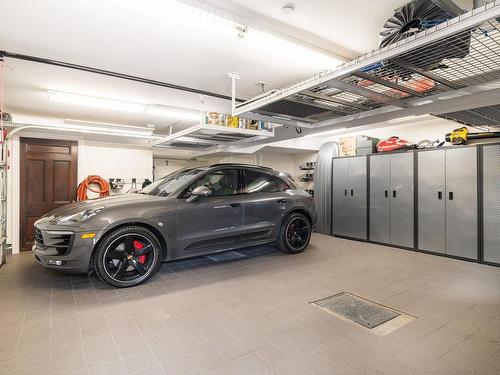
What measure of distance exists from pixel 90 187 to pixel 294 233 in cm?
460

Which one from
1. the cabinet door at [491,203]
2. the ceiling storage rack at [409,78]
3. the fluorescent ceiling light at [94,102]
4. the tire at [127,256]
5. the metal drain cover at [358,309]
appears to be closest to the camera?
the ceiling storage rack at [409,78]

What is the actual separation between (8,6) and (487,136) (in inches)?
243

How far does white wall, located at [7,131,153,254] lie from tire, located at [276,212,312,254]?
412cm

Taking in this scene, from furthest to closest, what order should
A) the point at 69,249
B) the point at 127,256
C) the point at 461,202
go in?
the point at 461,202 → the point at 127,256 → the point at 69,249

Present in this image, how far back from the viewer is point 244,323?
2.30m

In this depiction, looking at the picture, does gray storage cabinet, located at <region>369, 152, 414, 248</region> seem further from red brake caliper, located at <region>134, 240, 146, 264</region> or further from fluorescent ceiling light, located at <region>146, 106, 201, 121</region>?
red brake caliper, located at <region>134, 240, 146, 264</region>

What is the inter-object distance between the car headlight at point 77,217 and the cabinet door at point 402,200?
16.7 ft

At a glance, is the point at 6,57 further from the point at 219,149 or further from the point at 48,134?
the point at 219,149

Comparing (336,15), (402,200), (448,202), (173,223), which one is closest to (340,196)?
(402,200)

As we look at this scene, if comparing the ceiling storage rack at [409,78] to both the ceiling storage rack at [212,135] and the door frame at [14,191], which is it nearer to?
the ceiling storage rack at [212,135]

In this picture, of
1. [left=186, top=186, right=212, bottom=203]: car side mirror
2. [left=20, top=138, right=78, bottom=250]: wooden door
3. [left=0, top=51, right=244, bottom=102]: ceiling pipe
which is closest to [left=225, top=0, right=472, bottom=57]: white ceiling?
[left=0, top=51, right=244, bottom=102]: ceiling pipe

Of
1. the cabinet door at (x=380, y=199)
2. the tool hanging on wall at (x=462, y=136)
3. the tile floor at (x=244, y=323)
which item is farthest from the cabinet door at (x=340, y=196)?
the tile floor at (x=244, y=323)

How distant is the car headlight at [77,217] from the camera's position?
2969 mm

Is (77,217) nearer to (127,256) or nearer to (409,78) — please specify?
(127,256)
